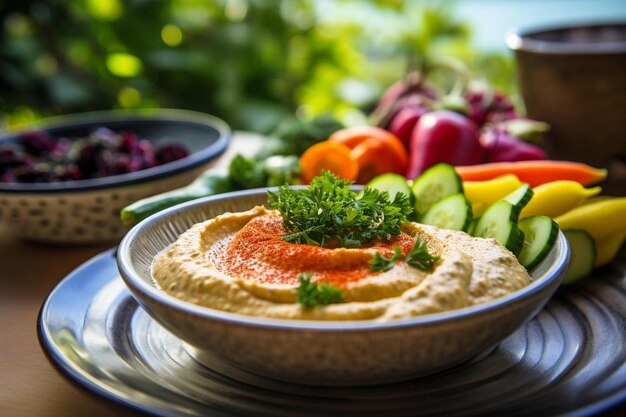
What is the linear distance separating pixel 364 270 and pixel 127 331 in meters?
0.62

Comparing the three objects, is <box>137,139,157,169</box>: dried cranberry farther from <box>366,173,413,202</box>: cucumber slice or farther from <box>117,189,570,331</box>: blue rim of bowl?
<box>117,189,570,331</box>: blue rim of bowl

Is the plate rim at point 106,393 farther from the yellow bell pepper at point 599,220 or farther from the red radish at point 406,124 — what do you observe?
the red radish at point 406,124

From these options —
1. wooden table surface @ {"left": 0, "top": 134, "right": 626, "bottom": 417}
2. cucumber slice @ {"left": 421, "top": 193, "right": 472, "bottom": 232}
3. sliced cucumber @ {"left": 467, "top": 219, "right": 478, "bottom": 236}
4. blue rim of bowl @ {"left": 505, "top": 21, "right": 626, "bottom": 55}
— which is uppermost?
blue rim of bowl @ {"left": 505, "top": 21, "right": 626, "bottom": 55}

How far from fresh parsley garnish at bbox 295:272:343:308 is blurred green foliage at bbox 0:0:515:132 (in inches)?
164

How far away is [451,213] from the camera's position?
1969 mm

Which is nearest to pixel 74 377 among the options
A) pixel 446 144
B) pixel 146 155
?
pixel 146 155

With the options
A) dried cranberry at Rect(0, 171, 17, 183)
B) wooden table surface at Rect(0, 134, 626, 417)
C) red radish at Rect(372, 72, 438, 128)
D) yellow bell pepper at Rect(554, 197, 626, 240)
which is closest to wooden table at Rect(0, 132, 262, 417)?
wooden table surface at Rect(0, 134, 626, 417)

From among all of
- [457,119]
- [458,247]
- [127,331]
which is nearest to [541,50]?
[457,119]

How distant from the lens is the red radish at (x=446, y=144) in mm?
2896

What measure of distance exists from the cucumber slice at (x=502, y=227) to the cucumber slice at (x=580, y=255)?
23 centimetres

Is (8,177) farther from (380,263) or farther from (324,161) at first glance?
(380,263)

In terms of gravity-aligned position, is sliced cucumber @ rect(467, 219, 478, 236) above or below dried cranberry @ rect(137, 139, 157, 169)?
above

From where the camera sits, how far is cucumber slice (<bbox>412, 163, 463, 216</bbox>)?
6.97ft

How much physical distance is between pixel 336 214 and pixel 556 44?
7.42ft
